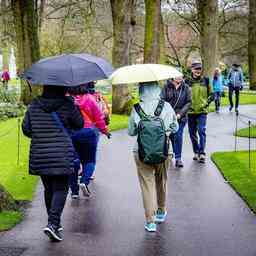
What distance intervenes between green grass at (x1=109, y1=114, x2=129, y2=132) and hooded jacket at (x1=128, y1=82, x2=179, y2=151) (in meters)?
11.8

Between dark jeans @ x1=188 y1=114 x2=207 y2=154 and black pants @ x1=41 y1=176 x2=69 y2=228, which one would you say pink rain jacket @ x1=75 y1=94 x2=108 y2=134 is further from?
dark jeans @ x1=188 y1=114 x2=207 y2=154

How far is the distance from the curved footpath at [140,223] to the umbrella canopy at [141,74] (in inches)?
66.8

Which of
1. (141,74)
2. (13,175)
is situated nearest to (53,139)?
(141,74)

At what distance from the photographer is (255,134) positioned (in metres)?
17.5

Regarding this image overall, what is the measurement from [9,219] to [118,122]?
540 inches

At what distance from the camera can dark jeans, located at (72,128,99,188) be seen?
29.9 feet

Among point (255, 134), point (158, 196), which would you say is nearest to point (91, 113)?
point (158, 196)

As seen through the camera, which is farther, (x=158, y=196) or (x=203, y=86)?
(x=203, y=86)

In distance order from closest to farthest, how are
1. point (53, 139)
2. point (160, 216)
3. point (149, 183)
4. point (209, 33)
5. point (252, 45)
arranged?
point (53, 139), point (149, 183), point (160, 216), point (209, 33), point (252, 45)

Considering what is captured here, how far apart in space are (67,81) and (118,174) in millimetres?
4796

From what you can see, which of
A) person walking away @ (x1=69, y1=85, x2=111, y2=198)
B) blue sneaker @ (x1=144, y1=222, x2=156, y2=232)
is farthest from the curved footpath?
person walking away @ (x1=69, y1=85, x2=111, y2=198)

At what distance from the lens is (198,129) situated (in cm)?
1284

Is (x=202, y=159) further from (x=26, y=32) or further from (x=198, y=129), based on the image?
(x=26, y=32)

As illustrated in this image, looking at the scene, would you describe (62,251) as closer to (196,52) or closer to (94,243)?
(94,243)
